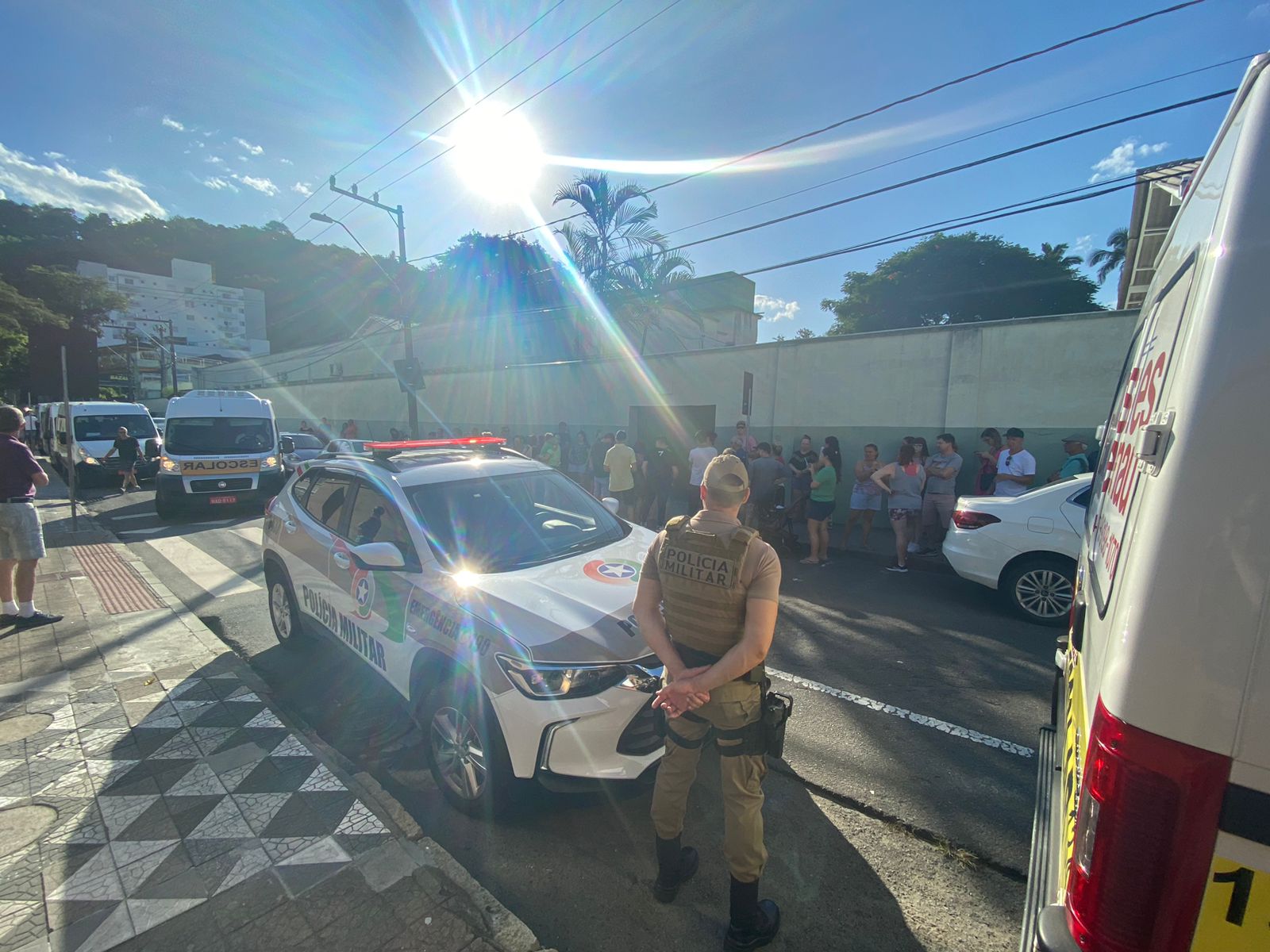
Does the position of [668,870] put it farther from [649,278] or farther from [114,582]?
[649,278]

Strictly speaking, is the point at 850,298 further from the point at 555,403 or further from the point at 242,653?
the point at 242,653

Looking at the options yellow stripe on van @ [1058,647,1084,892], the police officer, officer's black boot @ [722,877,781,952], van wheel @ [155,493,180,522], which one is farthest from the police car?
van wheel @ [155,493,180,522]

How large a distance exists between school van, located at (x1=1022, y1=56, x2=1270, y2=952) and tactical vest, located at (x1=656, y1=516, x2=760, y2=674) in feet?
3.54

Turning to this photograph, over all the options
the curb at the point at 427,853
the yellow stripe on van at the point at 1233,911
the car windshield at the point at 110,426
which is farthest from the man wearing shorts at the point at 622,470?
the car windshield at the point at 110,426

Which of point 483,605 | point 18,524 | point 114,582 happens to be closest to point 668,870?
point 483,605

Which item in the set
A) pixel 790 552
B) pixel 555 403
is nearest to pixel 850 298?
pixel 555 403

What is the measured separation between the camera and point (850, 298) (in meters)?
39.9

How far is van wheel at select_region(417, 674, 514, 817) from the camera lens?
266cm

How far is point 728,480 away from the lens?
2191 mm

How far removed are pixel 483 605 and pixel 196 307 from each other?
101 m

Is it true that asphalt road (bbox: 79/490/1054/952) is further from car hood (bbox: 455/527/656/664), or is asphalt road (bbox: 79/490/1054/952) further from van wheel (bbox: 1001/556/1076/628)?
car hood (bbox: 455/527/656/664)

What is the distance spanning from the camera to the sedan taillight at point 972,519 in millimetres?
5984

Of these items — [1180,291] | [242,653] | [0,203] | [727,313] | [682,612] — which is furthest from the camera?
[0,203]

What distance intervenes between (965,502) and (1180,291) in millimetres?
5468
